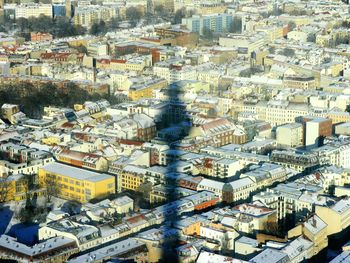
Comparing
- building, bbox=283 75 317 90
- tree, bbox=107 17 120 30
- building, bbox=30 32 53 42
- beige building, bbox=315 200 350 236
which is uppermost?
tree, bbox=107 17 120 30

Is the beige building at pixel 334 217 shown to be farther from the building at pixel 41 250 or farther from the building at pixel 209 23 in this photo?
the building at pixel 209 23

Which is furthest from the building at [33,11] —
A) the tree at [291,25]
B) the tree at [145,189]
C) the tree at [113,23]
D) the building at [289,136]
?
the tree at [145,189]

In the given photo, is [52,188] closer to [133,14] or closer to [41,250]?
[41,250]

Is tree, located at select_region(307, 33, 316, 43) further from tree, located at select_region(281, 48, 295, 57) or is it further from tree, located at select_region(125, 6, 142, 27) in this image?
tree, located at select_region(125, 6, 142, 27)

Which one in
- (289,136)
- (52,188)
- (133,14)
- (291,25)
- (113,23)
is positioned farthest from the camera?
(133,14)

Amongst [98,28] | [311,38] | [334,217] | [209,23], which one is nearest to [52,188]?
[334,217]

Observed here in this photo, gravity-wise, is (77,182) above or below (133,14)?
below

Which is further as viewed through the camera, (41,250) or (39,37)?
(39,37)

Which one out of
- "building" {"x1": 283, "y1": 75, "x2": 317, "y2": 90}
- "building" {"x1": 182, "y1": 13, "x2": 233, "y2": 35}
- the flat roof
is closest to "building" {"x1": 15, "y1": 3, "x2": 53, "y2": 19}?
"building" {"x1": 182, "y1": 13, "x2": 233, "y2": 35}
